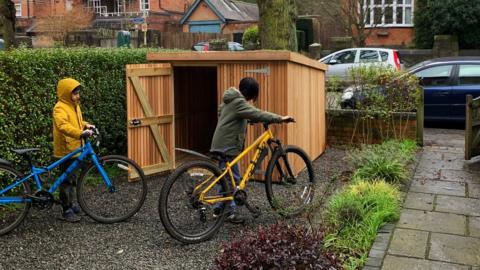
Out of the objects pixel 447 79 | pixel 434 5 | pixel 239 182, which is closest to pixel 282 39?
pixel 447 79

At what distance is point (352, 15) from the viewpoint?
28.6 metres

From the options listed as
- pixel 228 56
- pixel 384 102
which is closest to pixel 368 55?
pixel 384 102

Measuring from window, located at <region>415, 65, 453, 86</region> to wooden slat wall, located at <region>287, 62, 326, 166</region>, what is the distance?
3.54 metres

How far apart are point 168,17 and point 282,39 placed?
40.7 metres

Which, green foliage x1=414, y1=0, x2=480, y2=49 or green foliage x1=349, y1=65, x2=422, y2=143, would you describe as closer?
green foliage x1=349, y1=65, x2=422, y2=143

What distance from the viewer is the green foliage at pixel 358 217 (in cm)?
498

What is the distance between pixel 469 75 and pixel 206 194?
8.81 meters

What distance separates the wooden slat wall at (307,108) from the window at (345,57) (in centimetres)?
1113

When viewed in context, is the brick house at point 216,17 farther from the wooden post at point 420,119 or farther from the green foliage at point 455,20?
the wooden post at point 420,119

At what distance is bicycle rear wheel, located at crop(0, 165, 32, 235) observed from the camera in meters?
5.62

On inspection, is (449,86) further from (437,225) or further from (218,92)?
(437,225)

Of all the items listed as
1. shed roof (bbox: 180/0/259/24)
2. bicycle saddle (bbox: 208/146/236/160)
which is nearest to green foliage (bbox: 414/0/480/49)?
shed roof (bbox: 180/0/259/24)

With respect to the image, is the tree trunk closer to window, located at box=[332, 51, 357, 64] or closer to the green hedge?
the green hedge

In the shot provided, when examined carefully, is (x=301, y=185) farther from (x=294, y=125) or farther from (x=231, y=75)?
(x=231, y=75)
